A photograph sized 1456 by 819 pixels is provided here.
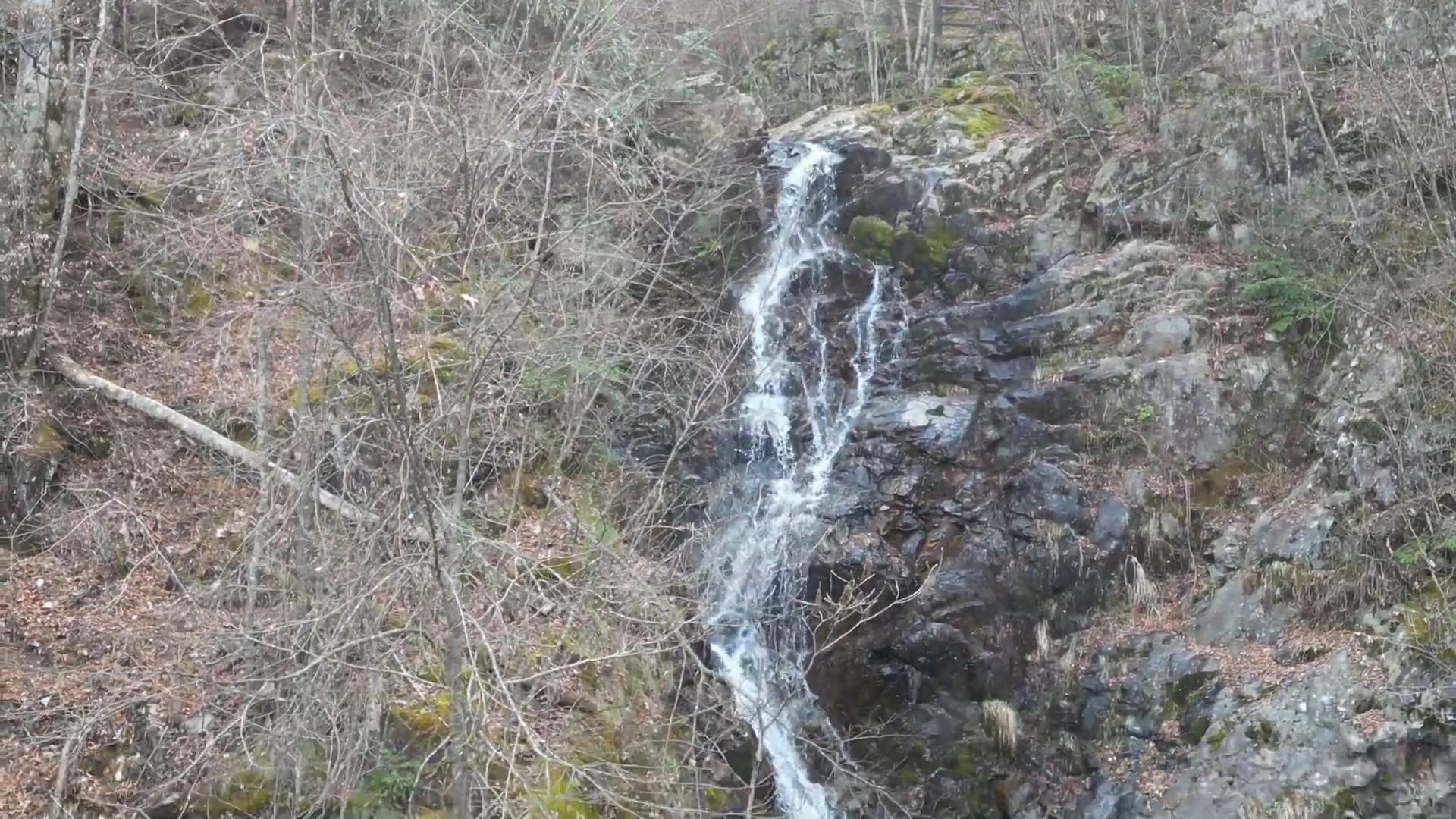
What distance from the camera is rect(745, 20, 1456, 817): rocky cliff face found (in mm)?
7945

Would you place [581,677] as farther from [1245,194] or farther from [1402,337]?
[1245,194]

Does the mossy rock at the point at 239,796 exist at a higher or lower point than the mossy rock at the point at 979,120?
lower

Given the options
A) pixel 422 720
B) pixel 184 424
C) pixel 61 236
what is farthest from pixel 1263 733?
pixel 61 236

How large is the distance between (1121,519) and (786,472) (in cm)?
368

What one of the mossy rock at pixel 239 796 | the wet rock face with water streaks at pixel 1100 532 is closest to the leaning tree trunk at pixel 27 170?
the mossy rock at pixel 239 796

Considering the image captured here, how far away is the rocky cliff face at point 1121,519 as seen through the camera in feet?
26.1

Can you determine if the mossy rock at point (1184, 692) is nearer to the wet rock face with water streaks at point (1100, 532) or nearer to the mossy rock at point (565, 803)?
the wet rock face with water streaks at point (1100, 532)

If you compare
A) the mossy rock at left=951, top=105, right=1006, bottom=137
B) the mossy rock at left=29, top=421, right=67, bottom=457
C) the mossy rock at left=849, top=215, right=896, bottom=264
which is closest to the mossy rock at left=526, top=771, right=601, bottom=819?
the mossy rock at left=29, top=421, right=67, bottom=457

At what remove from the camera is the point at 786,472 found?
11711 mm

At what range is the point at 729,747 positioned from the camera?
334 inches

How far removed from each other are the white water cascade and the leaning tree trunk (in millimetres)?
5658

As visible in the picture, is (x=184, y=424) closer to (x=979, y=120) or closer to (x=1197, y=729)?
(x=1197, y=729)

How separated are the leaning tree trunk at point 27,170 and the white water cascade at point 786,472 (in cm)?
566

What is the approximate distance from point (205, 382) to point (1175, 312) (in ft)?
32.4
